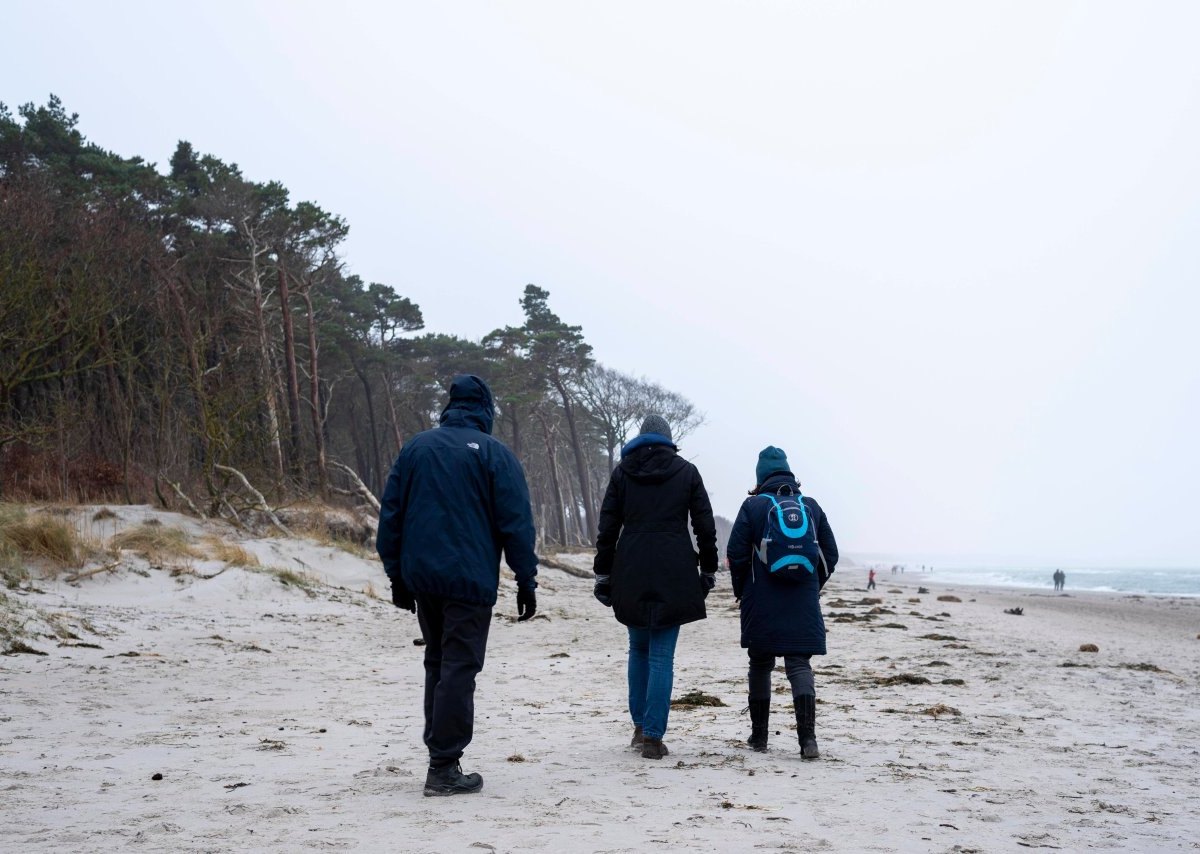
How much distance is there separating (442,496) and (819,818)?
85.3 inches

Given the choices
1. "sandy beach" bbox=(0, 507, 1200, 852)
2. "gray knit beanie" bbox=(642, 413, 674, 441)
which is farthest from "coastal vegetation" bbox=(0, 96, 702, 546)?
"gray knit beanie" bbox=(642, 413, 674, 441)

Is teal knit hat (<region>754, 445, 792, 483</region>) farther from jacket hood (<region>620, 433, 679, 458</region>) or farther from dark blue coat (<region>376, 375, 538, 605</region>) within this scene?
dark blue coat (<region>376, 375, 538, 605</region>)

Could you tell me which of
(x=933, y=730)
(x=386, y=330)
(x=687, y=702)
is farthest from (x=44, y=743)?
(x=386, y=330)

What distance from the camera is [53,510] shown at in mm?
15000

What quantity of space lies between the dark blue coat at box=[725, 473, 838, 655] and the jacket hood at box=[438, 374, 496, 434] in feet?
4.91

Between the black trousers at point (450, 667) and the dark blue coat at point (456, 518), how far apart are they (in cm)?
9

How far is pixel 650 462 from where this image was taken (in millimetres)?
5492

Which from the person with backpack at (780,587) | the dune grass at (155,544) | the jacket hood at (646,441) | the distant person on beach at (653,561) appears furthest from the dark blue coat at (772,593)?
the dune grass at (155,544)

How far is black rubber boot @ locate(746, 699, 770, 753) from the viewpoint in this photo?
17.2 ft

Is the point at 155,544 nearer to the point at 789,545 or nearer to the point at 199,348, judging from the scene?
the point at 199,348

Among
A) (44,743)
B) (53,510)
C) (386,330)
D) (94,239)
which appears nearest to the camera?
(44,743)

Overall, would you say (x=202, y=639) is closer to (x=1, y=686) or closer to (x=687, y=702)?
(x=1, y=686)

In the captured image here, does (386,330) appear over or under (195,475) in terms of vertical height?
over

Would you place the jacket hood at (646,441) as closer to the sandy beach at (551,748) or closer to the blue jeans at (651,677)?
the blue jeans at (651,677)
